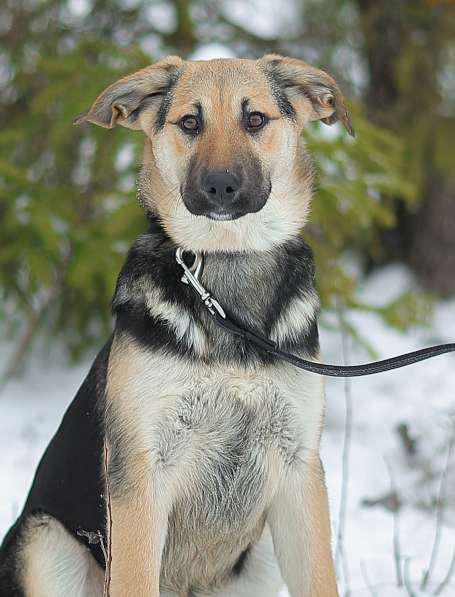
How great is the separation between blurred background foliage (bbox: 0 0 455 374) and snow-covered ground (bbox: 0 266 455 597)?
0.48 m

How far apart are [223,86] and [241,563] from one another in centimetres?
186

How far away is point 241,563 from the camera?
3719 millimetres

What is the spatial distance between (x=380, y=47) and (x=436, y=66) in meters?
0.64

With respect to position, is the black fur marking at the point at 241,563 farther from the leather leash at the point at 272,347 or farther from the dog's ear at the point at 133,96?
the dog's ear at the point at 133,96

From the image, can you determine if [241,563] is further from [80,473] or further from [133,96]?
[133,96]

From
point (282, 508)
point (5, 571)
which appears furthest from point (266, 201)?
point (5, 571)

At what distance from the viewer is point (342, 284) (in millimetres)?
6777

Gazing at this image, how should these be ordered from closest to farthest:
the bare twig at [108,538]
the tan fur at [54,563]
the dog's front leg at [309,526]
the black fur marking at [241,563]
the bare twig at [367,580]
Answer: the bare twig at [108,538] → the dog's front leg at [309,526] → the tan fur at [54,563] → the black fur marking at [241,563] → the bare twig at [367,580]

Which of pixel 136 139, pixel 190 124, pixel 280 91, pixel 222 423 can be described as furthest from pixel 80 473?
pixel 136 139

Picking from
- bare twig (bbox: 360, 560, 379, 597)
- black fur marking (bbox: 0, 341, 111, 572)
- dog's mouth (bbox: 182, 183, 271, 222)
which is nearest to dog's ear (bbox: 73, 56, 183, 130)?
dog's mouth (bbox: 182, 183, 271, 222)

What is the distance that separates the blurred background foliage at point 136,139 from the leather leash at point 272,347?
7.34ft

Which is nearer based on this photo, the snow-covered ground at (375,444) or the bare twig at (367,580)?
the bare twig at (367,580)

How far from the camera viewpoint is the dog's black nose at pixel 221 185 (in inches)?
125

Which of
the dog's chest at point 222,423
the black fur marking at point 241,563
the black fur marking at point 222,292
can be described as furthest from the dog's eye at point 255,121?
the black fur marking at point 241,563
